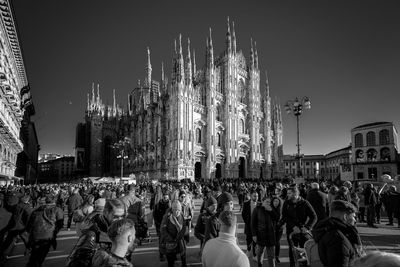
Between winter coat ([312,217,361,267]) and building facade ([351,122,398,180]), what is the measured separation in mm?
47556

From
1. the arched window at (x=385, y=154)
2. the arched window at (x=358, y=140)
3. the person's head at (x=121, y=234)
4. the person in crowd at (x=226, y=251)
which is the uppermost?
the arched window at (x=358, y=140)

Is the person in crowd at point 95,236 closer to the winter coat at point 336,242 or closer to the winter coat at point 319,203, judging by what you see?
the winter coat at point 336,242

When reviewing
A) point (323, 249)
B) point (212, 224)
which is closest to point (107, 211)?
point (212, 224)

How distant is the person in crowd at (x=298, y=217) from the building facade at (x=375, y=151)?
44.8m

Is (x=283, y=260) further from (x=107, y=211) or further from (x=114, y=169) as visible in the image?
(x=114, y=169)

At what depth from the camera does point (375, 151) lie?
146 ft

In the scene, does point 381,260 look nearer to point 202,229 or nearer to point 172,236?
point 172,236

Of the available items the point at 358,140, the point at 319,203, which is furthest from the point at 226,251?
the point at 358,140

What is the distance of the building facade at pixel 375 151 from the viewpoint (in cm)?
4306

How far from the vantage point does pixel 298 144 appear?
692 inches

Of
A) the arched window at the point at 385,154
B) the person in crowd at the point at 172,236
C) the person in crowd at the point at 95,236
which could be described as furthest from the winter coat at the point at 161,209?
the arched window at the point at 385,154

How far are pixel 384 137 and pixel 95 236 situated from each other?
52.2 m

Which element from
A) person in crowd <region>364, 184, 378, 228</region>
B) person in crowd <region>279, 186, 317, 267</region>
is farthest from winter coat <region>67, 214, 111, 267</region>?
person in crowd <region>364, 184, 378, 228</region>

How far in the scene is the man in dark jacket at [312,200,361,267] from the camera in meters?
2.53
